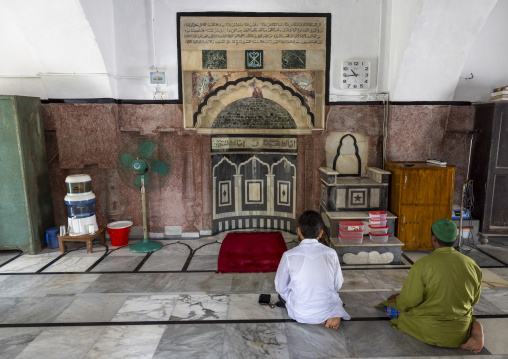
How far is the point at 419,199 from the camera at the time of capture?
4254mm

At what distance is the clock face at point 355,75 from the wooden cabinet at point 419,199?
3.94ft

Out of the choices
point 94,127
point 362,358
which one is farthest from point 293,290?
point 94,127

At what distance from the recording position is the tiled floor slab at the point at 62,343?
2.41 m

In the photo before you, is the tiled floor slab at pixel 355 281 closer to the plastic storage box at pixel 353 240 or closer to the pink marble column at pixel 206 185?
the plastic storage box at pixel 353 240

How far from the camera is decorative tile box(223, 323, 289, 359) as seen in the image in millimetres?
2391

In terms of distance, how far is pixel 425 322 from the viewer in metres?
2.39

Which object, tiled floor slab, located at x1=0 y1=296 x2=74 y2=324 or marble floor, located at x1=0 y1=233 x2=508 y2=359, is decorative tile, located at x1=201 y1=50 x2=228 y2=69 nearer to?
marble floor, located at x1=0 y1=233 x2=508 y2=359

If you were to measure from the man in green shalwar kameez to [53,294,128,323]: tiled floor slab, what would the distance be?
234 cm

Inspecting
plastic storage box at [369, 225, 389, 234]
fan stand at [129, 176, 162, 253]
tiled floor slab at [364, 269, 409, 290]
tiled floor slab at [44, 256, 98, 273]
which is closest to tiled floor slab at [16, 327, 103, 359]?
tiled floor slab at [44, 256, 98, 273]

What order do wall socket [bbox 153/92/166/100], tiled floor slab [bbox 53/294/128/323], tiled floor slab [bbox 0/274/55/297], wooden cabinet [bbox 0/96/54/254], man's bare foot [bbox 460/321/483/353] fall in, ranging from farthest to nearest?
wall socket [bbox 153/92/166/100] < wooden cabinet [bbox 0/96/54/254] < tiled floor slab [bbox 0/274/55/297] < tiled floor slab [bbox 53/294/128/323] < man's bare foot [bbox 460/321/483/353]

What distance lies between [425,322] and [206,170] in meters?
3.34

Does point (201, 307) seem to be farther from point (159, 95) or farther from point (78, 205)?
point (159, 95)

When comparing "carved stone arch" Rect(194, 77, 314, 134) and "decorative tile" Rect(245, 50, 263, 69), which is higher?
"decorative tile" Rect(245, 50, 263, 69)

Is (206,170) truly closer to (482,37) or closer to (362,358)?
(362,358)
